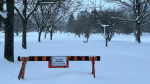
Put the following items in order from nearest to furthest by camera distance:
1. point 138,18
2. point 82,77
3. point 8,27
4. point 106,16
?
point 82,77
point 8,27
point 138,18
point 106,16

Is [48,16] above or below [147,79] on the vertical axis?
above

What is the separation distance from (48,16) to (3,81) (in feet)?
65.4

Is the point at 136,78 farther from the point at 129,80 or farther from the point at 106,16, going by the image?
the point at 106,16

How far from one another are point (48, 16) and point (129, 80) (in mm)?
20546

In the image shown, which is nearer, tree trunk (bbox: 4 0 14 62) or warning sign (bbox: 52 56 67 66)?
warning sign (bbox: 52 56 67 66)

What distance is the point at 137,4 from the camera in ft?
65.0

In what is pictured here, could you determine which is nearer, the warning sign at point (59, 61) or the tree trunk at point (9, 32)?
the warning sign at point (59, 61)

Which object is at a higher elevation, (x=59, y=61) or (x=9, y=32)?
(x=9, y=32)

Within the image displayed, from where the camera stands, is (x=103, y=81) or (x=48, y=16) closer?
(x=103, y=81)

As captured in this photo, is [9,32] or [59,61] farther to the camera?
[9,32]

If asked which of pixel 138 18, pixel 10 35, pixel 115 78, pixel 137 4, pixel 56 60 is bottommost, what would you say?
pixel 115 78

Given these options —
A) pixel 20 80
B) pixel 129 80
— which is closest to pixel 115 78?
pixel 129 80

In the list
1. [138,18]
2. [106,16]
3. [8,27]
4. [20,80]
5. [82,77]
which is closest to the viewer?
[20,80]

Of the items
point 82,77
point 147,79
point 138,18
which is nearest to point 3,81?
point 82,77
